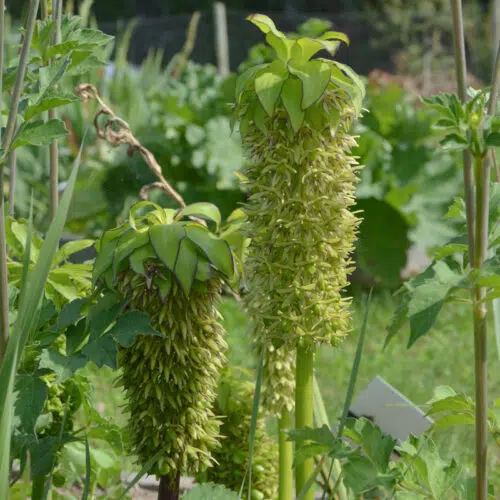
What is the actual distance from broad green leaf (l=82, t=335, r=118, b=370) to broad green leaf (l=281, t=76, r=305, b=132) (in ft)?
1.04

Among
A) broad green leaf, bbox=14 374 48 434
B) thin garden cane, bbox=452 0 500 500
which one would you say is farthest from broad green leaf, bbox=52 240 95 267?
thin garden cane, bbox=452 0 500 500

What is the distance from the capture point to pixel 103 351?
Result: 100 cm

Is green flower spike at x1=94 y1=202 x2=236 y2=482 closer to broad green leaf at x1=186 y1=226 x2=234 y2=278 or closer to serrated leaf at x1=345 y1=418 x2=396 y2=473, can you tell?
broad green leaf at x1=186 y1=226 x2=234 y2=278

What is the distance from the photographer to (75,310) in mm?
1093

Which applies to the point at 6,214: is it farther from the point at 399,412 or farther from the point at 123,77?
the point at 123,77

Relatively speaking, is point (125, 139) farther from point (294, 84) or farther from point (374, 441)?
point (374, 441)

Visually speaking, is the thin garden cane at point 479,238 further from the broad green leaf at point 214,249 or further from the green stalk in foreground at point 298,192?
the broad green leaf at point 214,249

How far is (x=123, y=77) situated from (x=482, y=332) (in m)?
4.42

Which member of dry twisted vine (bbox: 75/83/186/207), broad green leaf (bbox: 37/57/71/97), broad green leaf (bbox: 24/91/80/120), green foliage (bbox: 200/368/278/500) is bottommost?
green foliage (bbox: 200/368/278/500)

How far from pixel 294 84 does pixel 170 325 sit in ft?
1.04

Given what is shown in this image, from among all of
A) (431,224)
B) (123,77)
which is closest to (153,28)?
(123,77)

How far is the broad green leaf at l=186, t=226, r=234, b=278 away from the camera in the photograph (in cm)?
105

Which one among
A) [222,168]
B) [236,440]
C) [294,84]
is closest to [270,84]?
[294,84]

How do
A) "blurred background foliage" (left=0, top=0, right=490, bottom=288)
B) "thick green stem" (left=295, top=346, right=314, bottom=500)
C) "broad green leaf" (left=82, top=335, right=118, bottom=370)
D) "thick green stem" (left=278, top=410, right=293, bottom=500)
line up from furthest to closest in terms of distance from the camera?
1. "blurred background foliage" (left=0, top=0, right=490, bottom=288)
2. "thick green stem" (left=278, top=410, right=293, bottom=500)
3. "thick green stem" (left=295, top=346, right=314, bottom=500)
4. "broad green leaf" (left=82, top=335, right=118, bottom=370)
